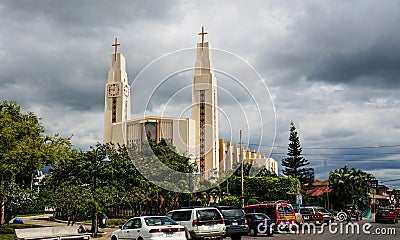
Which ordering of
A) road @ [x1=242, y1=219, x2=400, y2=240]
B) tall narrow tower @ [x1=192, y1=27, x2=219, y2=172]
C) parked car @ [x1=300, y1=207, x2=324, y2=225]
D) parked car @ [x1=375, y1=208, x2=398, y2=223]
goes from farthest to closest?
tall narrow tower @ [x1=192, y1=27, x2=219, y2=172], parked car @ [x1=375, y1=208, x2=398, y2=223], parked car @ [x1=300, y1=207, x2=324, y2=225], road @ [x1=242, y1=219, x2=400, y2=240]

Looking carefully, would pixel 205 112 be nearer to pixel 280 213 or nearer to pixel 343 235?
pixel 280 213

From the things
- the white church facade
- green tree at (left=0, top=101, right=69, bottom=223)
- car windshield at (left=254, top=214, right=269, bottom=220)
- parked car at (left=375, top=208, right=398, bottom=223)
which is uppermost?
the white church facade

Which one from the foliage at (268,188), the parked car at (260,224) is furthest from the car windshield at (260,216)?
the foliage at (268,188)

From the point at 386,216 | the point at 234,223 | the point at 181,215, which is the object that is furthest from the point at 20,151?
the point at 386,216

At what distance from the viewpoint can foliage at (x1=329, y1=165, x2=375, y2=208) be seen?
7494 cm

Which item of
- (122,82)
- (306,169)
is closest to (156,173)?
(122,82)

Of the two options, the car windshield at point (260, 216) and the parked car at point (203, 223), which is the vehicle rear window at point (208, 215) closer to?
the parked car at point (203, 223)

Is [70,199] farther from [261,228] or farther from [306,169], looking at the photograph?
[306,169]

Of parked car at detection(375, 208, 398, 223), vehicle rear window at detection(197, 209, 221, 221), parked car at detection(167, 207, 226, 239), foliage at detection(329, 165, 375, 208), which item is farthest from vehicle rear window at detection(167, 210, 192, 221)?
foliage at detection(329, 165, 375, 208)

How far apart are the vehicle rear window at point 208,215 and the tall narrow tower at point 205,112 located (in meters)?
46.3

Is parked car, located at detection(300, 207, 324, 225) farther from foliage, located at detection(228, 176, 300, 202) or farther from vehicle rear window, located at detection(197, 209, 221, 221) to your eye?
foliage, located at detection(228, 176, 300, 202)

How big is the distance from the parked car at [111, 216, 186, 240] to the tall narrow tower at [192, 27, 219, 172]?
48.3 metres

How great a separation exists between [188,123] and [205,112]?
14.7 ft

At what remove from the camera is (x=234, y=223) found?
22297mm
